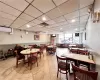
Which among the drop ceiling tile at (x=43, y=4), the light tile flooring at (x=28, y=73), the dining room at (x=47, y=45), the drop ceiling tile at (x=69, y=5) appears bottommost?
the light tile flooring at (x=28, y=73)

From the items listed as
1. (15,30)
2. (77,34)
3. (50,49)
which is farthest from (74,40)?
(15,30)

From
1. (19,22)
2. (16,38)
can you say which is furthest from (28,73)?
(16,38)

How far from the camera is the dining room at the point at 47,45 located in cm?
200

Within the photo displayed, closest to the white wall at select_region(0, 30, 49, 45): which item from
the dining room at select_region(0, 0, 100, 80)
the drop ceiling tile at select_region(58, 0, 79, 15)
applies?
the dining room at select_region(0, 0, 100, 80)

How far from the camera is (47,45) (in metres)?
7.07

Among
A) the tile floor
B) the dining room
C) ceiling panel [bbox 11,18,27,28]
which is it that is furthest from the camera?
ceiling panel [bbox 11,18,27,28]

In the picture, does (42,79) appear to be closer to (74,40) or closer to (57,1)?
(57,1)

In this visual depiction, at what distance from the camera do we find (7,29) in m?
5.17

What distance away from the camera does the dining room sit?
78.5 inches

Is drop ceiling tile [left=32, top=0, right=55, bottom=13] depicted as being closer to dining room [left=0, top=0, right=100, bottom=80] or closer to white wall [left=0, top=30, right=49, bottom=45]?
dining room [left=0, top=0, right=100, bottom=80]

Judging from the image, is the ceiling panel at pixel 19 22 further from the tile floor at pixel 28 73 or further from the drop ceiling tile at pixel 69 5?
the tile floor at pixel 28 73

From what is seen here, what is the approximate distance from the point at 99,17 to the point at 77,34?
1008cm

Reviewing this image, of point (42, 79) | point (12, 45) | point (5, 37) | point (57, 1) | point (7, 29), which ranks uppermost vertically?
point (57, 1)

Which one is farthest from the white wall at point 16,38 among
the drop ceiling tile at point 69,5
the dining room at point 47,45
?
the drop ceiling tile at point 69,5
